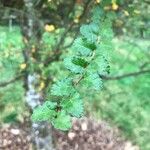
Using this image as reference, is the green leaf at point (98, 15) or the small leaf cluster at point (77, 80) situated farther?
the green leaf at point (98, 15)

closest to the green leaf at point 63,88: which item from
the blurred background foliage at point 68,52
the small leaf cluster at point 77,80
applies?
the small leaf cluster at point 77,80

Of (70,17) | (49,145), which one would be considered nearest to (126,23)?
(70,17)

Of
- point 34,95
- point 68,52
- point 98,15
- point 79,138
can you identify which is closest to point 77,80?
point 98,15

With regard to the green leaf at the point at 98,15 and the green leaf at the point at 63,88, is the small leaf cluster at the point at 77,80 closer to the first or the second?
the green leaf at the point at 63,88

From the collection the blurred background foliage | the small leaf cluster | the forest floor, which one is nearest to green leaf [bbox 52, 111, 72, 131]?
the small leaf cluster

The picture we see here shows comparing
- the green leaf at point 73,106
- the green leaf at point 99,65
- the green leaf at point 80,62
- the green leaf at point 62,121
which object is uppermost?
the green leaf at point 80,62

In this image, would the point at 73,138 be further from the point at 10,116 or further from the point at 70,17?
the point at 70,17
